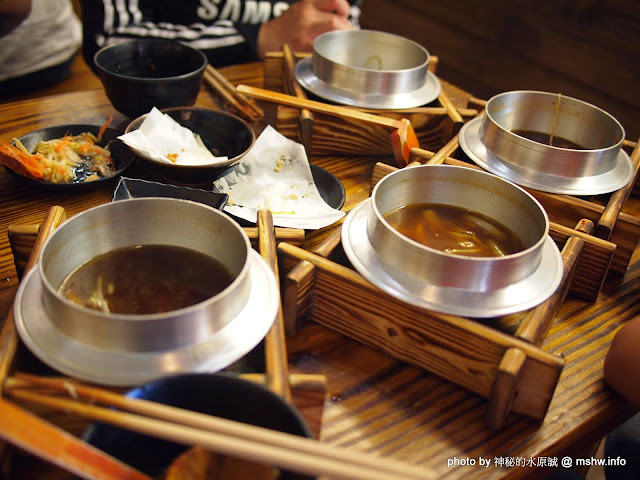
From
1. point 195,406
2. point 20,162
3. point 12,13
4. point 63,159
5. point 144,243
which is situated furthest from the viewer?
point 12,13

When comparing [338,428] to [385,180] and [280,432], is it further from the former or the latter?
[385,180]

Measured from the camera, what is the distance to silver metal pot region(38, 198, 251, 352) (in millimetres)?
1138

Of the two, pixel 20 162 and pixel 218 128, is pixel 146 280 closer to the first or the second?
pixel 20 162

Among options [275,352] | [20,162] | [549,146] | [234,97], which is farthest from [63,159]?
[549,146]

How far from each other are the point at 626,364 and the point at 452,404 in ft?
1.44

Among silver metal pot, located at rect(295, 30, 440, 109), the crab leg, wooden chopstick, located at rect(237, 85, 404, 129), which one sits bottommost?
the crab leg

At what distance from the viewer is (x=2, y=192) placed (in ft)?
6.55

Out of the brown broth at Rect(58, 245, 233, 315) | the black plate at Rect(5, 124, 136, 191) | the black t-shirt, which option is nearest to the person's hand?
the black t-shirt

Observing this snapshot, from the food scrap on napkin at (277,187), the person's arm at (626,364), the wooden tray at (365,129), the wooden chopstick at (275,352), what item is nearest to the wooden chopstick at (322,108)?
the wooden tray at (365,129)

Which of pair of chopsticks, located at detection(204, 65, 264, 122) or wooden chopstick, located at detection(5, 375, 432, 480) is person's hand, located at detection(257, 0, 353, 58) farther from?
wooden chopstick, located at detection(5, 375, 432, 480)

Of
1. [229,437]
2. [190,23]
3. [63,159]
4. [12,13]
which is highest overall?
[229,437]

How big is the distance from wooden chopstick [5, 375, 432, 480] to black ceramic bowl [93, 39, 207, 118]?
147 centimetres

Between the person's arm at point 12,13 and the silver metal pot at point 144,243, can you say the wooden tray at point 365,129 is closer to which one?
the silver metal pot at point 144,243

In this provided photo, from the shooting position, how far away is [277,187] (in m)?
2.07
